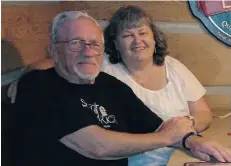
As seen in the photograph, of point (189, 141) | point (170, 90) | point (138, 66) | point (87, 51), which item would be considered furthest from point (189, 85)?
point (87, 51)

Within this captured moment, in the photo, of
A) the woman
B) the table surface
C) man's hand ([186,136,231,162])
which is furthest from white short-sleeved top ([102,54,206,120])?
man's hand ([186,136,231,162])

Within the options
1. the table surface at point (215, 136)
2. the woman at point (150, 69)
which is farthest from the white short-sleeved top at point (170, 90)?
the table surface at point (215, 136)

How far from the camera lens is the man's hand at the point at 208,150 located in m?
1.21

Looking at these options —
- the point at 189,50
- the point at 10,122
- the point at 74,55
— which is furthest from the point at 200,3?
the point at 10,122

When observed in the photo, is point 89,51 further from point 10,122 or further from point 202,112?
point 202,112

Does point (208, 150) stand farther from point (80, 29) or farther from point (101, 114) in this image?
point (80, 29)

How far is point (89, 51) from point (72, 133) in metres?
0.27

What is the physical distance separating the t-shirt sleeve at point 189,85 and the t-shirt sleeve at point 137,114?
0.18 m

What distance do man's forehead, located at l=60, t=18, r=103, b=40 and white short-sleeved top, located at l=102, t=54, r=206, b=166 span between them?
0.43 feet

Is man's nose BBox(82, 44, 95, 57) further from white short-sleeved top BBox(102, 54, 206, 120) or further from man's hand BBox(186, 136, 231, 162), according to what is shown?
man's hand BBox(186, 136, 231, 162)

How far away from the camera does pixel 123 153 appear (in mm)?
1325

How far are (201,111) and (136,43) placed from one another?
14.3 inches

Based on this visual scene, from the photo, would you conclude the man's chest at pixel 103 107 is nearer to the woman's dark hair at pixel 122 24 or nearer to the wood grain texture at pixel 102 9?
the woman's dark hair at pixel 122 24

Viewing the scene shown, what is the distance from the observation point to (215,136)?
4.53 feet
